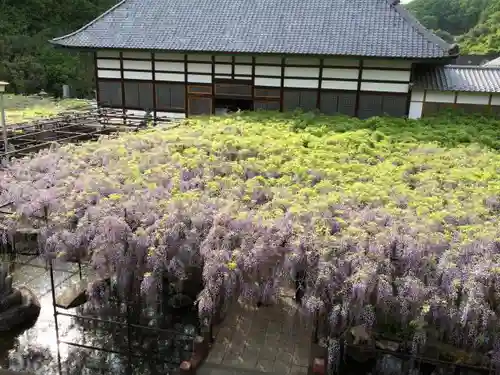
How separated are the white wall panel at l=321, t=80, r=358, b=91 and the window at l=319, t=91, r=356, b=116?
136 mm

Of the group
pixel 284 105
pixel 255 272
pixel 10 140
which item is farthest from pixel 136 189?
pixel 284 105

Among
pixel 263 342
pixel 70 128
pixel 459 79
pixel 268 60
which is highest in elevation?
pixel 268 60

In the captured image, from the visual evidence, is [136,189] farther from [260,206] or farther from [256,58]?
[256,58]

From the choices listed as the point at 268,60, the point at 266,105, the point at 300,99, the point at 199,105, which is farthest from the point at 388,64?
the point at 199,105

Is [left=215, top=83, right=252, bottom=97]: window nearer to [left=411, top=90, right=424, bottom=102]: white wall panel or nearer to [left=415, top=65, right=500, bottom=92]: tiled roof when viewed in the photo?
[left=411, top=90, right=424, bottom=102]: white wall panel

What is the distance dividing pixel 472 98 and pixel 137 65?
38.4ft

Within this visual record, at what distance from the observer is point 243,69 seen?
1672 centimetres

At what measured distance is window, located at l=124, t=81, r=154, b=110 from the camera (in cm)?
1758

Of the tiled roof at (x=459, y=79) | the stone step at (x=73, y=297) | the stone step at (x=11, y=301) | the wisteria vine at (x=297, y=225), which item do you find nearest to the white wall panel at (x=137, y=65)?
the wisteria vine at (x=297, y=225)

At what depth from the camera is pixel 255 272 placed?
19.9ft

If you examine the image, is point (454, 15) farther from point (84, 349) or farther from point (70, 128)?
point (84, 349)

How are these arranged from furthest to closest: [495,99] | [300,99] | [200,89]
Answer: [200,89] < [300,99] < [495,99]

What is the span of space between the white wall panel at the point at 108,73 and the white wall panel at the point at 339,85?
765 cm

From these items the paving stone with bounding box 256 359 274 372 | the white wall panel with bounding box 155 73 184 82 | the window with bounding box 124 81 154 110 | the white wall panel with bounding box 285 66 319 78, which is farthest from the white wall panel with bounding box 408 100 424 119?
the paving stone with bounding box 256 359 274 372
